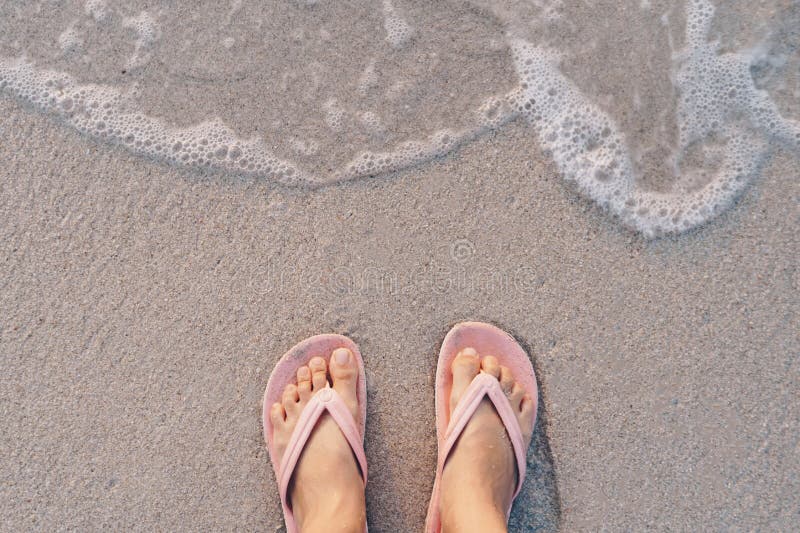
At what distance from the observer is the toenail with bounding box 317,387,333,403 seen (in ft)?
5.37

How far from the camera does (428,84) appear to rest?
173 centimetres

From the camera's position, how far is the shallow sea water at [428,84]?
5.53ft

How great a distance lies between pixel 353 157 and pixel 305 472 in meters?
0.99

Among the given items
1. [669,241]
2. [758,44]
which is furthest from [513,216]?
[758,44]

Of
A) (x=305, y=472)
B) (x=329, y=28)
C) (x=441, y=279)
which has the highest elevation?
(x=329, y=28)

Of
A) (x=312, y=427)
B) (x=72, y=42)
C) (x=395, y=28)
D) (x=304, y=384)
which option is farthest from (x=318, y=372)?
(x=72, y=42)

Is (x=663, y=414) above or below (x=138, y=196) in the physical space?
below

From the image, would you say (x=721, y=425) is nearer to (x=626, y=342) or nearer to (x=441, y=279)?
(x=626, y=342)

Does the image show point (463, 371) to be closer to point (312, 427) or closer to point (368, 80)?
point (312, 427)

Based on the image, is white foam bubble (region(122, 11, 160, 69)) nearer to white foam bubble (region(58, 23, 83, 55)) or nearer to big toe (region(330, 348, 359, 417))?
white foam bubble (region(58, 23, 83, 55))

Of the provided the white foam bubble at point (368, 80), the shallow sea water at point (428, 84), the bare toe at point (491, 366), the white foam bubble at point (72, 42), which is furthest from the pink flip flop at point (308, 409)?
the white foam bubble at point (72, 42)

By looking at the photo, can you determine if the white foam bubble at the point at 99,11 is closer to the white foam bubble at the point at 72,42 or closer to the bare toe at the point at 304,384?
the white foam bubble at the point at 72,42

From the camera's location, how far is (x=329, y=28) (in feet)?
5.78

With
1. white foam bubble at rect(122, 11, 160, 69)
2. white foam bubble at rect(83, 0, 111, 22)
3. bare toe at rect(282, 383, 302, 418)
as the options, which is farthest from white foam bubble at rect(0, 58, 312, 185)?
bare toe at rect(282, 383, 302, 418)
